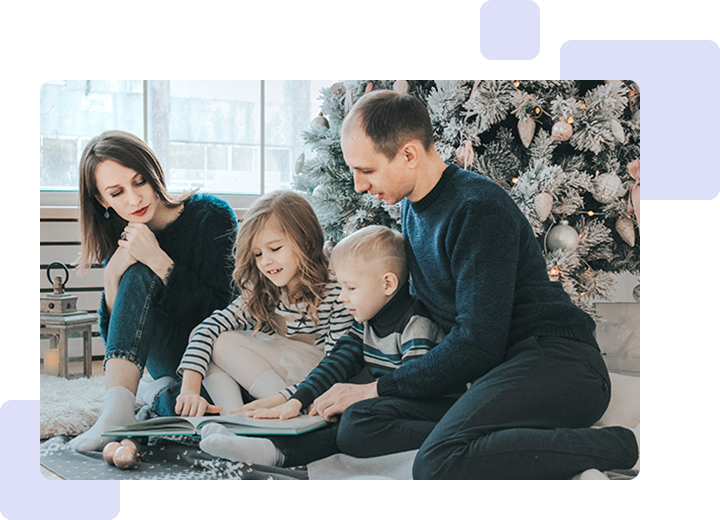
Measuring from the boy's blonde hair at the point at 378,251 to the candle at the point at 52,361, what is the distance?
63 centimetres

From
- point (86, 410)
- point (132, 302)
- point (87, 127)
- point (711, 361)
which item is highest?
point (87, 127)

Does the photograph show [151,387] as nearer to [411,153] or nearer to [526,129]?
[411,153]

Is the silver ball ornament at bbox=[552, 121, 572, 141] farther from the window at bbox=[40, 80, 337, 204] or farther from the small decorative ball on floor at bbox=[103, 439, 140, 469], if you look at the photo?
the small decorative ball on floor at bbox=[103, 439, 140, 469]

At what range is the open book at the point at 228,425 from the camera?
4.23 ft

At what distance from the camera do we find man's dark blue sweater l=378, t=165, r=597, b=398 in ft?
4.05

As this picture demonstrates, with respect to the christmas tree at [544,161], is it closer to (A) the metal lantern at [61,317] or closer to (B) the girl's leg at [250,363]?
(B) the girl's leg at [250,363]

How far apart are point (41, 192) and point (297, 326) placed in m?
0.58

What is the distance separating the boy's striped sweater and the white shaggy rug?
0.38 metres

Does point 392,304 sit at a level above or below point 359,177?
below

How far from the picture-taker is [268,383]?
133cm

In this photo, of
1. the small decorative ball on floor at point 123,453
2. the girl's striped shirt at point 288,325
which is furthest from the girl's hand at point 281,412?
the small decorative ball on floor at point 123,453

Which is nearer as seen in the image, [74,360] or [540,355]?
[540,355]

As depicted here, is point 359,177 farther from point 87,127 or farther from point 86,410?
point 86,410

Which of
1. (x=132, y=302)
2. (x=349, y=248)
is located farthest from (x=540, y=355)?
(x=132, y=302)
